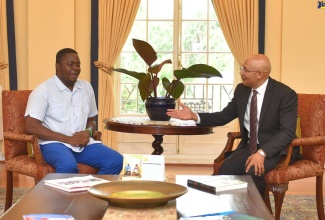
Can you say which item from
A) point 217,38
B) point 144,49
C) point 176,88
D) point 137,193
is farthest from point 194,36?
point 137,193

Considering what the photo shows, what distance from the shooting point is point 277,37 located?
23.8 feet

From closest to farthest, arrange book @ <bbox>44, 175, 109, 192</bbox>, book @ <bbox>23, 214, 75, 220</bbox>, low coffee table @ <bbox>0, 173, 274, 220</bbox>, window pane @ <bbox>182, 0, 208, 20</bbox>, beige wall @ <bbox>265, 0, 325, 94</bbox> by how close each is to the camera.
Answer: book @ <bbox>23, 214, 75, 220</bbox> < low coffee table @ <bbox>0, 173, 274, 220</bbox> < book @ <bbox>44, 175, 109, 192</bbox> < beige wall @ <bbox>265, 0, 325, 94</bbox> < window pane @ <bbox>182, 0, 208, 20</bbox>

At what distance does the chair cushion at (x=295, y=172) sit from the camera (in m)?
4.00

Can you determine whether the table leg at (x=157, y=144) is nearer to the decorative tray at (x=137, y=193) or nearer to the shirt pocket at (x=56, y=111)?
the shirt pocket at (x=56, y=111)

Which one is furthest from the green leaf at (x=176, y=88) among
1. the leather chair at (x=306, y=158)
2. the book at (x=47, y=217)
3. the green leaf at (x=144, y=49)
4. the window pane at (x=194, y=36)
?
the window pane at (x=194, y=36)

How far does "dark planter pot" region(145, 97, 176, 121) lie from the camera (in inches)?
179

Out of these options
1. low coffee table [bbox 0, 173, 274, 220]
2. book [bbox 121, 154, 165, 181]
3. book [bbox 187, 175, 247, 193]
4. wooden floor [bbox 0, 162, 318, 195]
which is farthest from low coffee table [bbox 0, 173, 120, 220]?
wooden floor [bbox 0, 162, 318, 195]

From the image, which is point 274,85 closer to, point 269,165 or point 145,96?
point 269,165

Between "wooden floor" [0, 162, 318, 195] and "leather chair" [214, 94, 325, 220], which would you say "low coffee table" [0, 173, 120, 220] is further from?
"wooden floor" [0, 162, 318, 195]

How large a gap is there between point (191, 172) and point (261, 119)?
264 centimetres

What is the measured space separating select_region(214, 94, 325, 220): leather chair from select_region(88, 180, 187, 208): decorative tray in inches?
54.5

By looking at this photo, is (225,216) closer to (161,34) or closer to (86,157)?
(86,157)

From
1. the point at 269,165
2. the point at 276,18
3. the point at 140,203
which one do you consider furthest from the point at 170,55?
the point at 140,203

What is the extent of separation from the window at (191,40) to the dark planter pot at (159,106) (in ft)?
9.29
